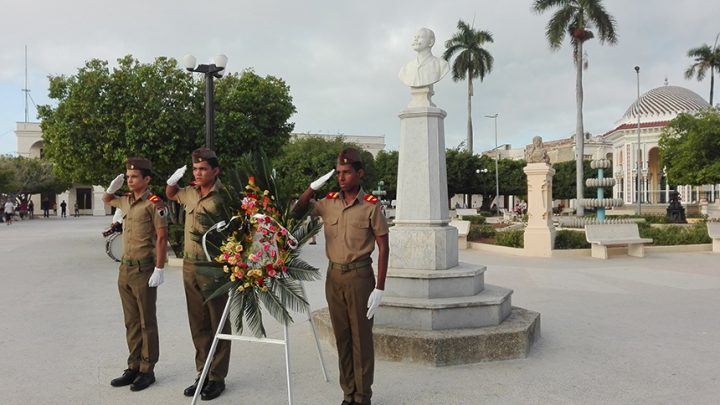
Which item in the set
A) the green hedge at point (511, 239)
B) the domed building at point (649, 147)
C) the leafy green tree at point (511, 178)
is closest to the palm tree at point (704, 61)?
the domed building at point (649, 147)

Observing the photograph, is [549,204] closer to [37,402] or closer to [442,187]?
[442,187]

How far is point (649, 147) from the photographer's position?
5069cm

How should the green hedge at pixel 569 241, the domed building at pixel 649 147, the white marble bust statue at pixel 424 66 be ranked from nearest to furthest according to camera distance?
the white marble bust statue at pixel 424 66
the green hedge at pixel 569 241
the domed building at pixel 649 147

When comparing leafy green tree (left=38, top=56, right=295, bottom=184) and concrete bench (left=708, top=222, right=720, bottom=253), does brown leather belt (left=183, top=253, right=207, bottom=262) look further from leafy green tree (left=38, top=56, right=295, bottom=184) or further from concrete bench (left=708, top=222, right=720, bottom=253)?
concrete bench (left=708, top=222, right=720, bottom=253)

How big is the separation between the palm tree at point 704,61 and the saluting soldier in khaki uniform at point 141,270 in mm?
52544

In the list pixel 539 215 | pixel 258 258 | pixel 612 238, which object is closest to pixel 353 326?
pixel 258 258

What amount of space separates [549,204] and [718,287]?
17.1ft

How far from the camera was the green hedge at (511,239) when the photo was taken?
1505 cm

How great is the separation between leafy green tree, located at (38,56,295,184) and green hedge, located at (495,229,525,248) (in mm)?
7695

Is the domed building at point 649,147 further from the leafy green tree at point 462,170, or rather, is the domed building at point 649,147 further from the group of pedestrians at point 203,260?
the group of pedestrians at point 203,260

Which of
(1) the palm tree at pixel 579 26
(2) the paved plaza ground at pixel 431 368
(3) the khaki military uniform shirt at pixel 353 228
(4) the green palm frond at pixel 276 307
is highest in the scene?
(1) the palm tree at pixel 579 26

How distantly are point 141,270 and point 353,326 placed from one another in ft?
6.15

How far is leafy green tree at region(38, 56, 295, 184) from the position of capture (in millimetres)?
14828

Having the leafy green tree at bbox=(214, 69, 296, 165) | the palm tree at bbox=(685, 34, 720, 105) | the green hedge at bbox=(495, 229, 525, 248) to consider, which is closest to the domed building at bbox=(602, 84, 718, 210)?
the palm tree at bbox=(685, 34, 720, 105)
